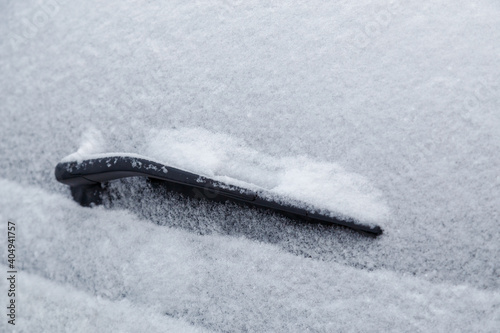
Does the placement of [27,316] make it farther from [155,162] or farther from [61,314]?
[155,162]

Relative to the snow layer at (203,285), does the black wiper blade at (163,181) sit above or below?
above

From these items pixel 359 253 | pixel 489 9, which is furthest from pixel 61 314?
pixel 489 9

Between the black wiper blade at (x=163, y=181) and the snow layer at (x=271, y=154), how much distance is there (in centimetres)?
4

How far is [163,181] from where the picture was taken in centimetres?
134

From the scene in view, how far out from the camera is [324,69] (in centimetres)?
131

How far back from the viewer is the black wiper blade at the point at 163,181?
47.4 inches

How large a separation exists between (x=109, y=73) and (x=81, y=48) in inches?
7.0

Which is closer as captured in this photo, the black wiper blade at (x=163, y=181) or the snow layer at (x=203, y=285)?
the snow layer at (x=203, y=285)

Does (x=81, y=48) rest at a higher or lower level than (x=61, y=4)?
lower

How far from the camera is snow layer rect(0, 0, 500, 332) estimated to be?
1128 mm

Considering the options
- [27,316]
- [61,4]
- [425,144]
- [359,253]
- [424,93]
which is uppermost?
[61,4]

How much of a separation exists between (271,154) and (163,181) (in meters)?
0.36

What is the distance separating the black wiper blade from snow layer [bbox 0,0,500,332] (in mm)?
42

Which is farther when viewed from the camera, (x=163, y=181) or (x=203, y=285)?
(x=163, y=181)
